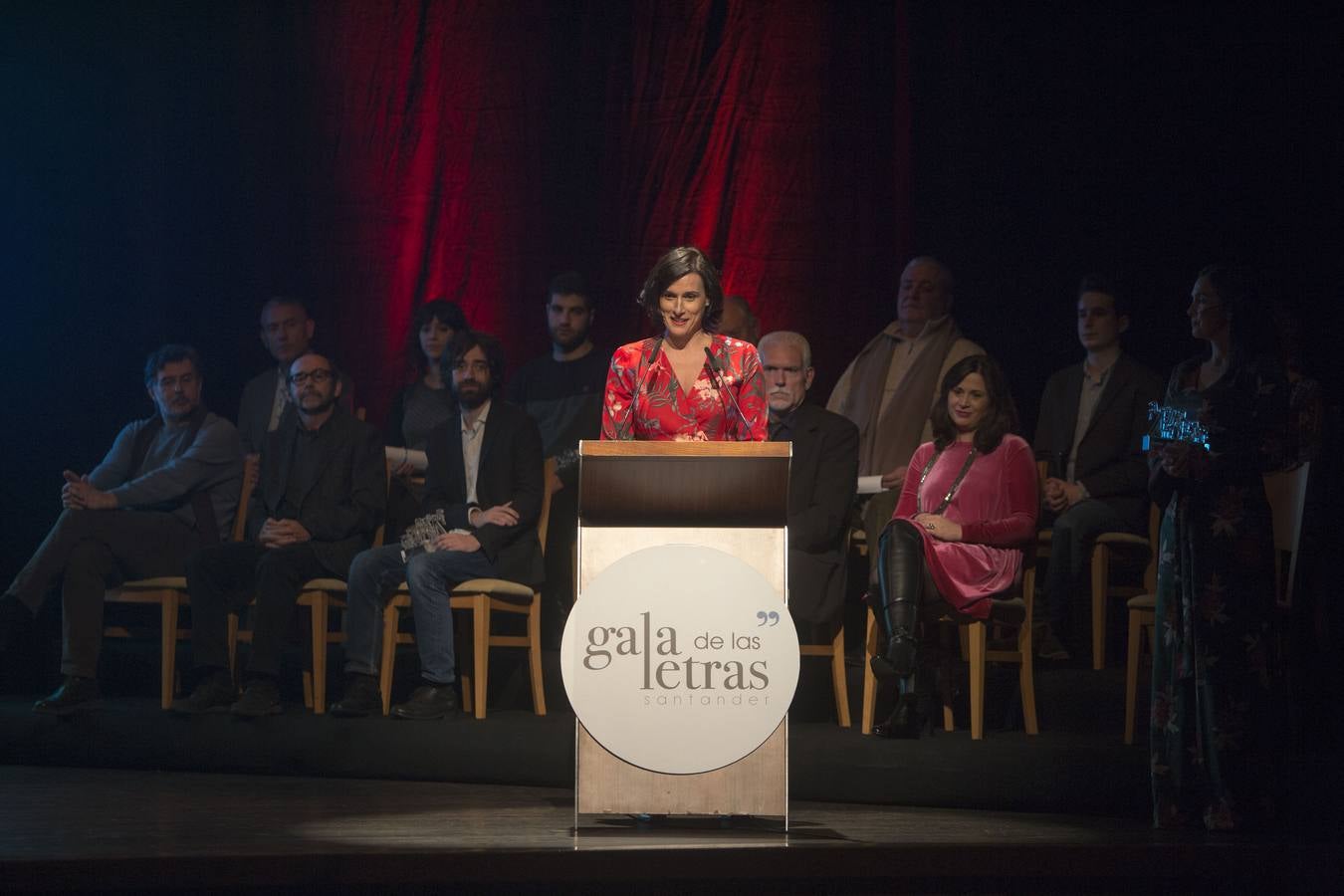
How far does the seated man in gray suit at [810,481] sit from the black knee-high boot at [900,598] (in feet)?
1.07

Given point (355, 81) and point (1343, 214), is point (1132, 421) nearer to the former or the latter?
point (1343, 214)

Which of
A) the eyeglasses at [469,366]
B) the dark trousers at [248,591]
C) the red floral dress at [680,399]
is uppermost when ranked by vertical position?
the eyeglasses at [469,366]

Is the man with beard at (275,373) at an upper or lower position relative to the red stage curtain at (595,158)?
lower

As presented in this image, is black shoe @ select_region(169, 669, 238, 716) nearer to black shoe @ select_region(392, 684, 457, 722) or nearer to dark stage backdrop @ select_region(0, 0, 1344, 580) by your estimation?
black shoe @ select_region(392, 684, 457, 722)

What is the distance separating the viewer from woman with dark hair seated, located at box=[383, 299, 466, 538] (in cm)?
521

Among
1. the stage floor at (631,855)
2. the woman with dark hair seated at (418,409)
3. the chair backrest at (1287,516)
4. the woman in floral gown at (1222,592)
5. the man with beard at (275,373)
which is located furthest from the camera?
the man with beard at (275,373)

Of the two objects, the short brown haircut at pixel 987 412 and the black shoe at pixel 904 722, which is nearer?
the black shoe at pixel 904 722

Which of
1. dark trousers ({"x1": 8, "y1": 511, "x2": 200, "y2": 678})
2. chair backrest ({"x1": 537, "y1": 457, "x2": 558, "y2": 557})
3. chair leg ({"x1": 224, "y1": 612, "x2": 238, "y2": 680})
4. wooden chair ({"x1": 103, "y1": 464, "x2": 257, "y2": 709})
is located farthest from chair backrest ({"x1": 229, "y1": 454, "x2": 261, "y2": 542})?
chair backrest ({"x1": 537, "y1": 457, "x2": 558, "y2": 557})

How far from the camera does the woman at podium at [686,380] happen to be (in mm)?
3059

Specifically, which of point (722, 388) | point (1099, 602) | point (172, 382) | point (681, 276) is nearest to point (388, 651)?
point (172, 382)

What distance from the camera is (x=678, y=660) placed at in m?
2.73

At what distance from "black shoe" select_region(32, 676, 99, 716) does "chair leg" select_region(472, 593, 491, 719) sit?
1200 mm

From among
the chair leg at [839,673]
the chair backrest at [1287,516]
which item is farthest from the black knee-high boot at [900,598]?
the chair backrest at [1287,516]

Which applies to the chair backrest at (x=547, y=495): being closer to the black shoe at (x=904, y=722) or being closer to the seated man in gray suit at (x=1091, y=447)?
the black shoe at (x=904, y=722)
